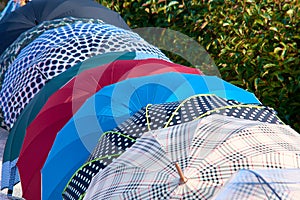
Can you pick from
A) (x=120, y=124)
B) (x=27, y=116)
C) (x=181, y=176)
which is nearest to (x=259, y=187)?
(x=181, y=176)

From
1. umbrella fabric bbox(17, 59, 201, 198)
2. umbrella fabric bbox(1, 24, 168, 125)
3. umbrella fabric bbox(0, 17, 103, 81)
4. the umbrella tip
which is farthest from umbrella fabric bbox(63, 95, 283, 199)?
umbrella fabric bbox(0, 17, 103, 81)

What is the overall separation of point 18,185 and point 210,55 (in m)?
2.18

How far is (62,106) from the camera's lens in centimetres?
301

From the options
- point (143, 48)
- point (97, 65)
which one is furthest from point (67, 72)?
point (143, 48)

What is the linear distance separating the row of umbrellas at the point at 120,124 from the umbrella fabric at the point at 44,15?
11.7 inches

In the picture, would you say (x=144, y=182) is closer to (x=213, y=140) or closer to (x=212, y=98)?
(x=213, y=140)

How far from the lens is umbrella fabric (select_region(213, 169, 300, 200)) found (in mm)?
1496

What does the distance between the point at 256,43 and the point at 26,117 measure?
1981mm

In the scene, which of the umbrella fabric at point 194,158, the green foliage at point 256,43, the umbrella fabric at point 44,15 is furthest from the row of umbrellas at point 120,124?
the green foliage at point 256,43

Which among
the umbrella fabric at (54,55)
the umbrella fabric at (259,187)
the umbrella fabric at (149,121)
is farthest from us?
the umbrella fabric at (54,55)

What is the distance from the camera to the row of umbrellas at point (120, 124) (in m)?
1.87

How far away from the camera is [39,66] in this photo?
12.4ft

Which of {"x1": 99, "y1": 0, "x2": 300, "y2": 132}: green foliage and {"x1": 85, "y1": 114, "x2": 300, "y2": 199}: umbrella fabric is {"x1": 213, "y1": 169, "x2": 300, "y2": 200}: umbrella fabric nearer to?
{"x1": 85, "y1": 114, "x2": 300, "y2": 199}: umbrella fabric

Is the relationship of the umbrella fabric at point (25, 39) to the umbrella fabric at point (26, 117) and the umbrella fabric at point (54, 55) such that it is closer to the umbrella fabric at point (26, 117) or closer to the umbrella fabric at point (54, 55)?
the umbrella fabric at point (54, 55)
